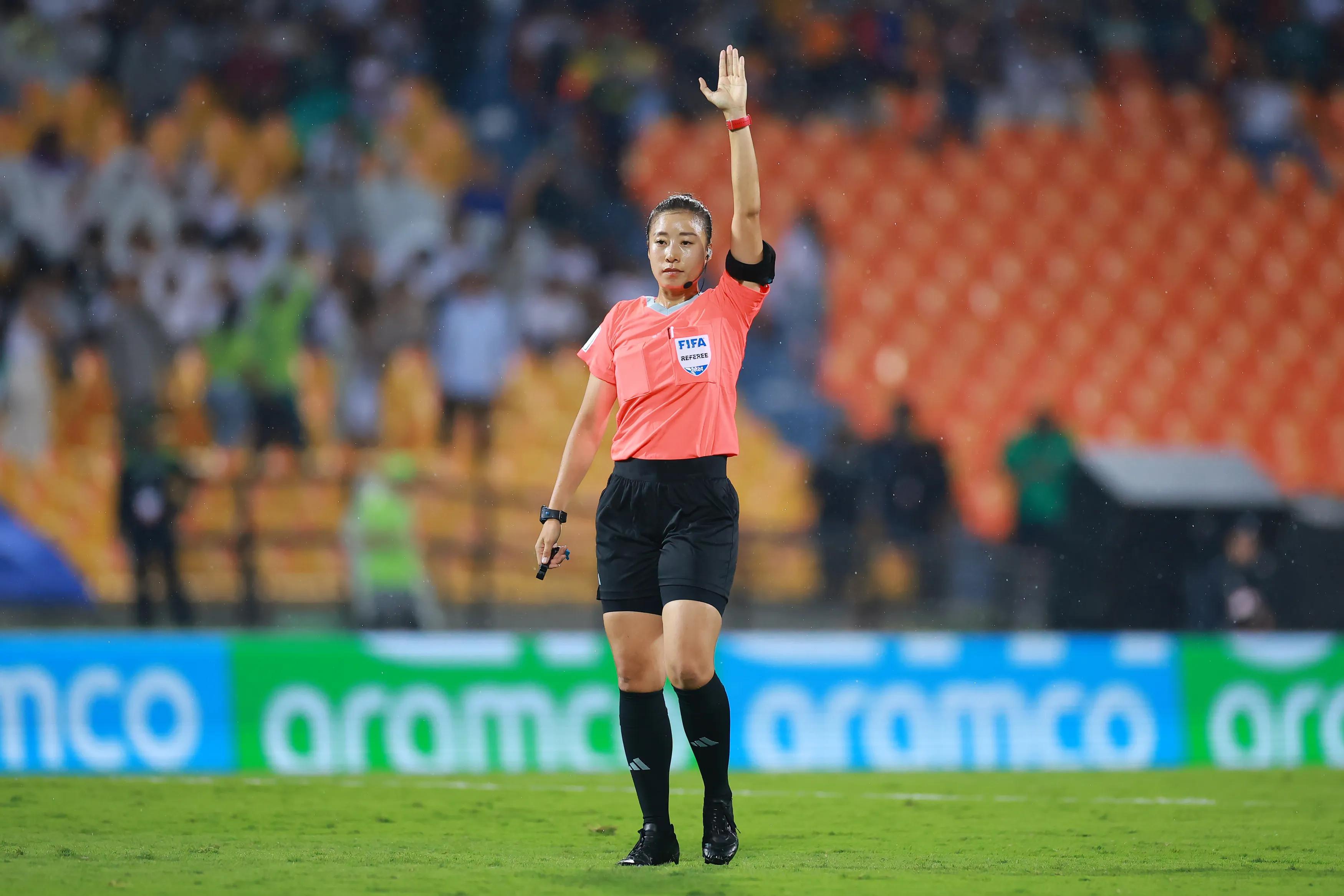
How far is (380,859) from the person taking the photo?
15.8 ft

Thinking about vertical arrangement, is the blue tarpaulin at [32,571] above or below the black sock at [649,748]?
above

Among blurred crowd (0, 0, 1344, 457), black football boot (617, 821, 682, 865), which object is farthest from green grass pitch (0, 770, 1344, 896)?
blurred crowd (0, 0, 1344, 457)

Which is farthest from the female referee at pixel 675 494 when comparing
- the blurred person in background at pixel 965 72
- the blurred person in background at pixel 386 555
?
the blurred person in background at pixel 965 72

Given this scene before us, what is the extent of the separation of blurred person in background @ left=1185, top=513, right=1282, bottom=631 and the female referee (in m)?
5.23

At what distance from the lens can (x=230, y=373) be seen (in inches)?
446

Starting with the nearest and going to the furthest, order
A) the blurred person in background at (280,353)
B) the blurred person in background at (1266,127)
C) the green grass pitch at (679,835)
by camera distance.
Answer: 1. the green grass pitch at (679,835)
2. the blurred person in background at (280,353)
3. the blurred person in background at (1266,127)

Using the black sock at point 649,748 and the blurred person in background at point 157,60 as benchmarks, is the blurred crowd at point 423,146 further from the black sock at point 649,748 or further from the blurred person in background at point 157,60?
the black sock at point 649,748

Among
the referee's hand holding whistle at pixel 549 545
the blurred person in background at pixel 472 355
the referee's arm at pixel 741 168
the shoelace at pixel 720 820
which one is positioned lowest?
the shoelace at pixel 720 820

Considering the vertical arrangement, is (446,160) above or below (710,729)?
above

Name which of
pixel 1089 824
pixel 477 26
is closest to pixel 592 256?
pixel 477 26

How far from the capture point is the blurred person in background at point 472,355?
1165cm

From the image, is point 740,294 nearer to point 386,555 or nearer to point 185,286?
point 386,555

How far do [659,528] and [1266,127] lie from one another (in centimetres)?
1242

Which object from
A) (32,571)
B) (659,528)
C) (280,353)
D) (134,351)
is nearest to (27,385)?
(134,351)
